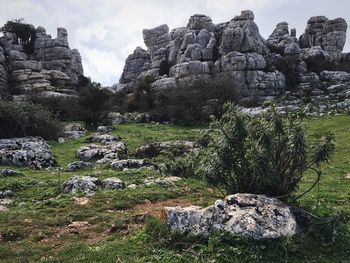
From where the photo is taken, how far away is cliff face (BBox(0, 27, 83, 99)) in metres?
77.7

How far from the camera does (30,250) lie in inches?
433

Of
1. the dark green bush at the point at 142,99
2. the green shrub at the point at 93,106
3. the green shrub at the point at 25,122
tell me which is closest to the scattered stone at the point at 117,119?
the green shrub at the point at 93,106

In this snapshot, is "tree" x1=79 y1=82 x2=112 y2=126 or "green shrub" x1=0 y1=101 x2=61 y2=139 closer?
"green shrub" x1=0 y1=101 x2=61 y2=139

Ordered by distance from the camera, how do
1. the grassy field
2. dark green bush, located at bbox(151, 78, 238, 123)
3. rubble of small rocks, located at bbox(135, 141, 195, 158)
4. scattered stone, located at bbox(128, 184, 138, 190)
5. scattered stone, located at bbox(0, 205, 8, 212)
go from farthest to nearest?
1. dark green bush, located at bbox(151, 78, 238, 123)
2. rubble of small rocks, located at bbox(135, 141, 195, 158)
3. scattered stone, located at bbox(128, 184, 138, 190)
4. scattered stone, located at bbox(0, 205, 8, 212)
5. the grassy field

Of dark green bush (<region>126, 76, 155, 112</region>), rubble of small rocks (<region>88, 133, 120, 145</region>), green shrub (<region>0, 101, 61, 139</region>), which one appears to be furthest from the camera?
dark green bush (<region>126, 76, 155, 112</region>)

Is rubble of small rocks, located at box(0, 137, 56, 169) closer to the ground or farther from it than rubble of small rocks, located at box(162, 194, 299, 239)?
farther from it

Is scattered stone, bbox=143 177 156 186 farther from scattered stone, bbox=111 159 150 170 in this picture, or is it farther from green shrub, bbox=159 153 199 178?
scattered stone, bbox=111 159 150 170

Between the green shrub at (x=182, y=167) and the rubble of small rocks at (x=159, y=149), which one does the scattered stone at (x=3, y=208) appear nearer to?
the green shrub at (x=182, y=167)

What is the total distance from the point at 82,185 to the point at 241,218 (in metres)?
8.48

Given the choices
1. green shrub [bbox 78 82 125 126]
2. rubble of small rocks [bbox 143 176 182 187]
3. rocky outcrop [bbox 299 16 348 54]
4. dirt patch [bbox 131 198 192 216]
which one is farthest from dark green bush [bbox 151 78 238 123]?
rocky outcrop [bbox 299 16 348 54]

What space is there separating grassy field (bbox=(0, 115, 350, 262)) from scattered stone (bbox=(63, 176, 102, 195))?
551 millimetres

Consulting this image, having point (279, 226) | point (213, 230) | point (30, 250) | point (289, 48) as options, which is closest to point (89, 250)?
point (30, 250)

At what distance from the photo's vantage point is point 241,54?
248 feet

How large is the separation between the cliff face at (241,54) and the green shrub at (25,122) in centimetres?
3133
